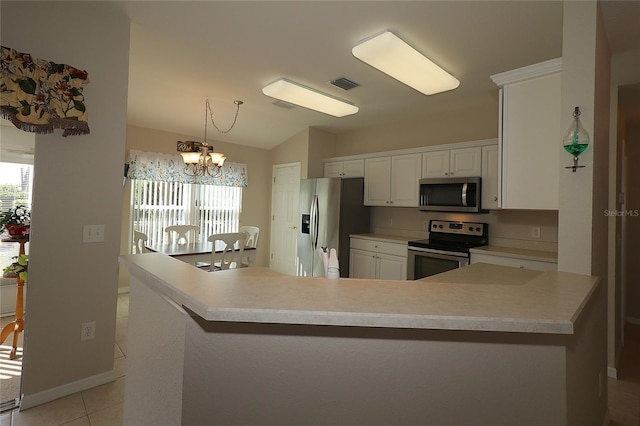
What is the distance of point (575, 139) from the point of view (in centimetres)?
151

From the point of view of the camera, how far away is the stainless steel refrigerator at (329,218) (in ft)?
14.2

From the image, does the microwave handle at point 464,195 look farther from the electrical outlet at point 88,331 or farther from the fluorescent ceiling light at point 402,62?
the electrical outlet at point 88,331

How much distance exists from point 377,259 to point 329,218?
2.81 feet

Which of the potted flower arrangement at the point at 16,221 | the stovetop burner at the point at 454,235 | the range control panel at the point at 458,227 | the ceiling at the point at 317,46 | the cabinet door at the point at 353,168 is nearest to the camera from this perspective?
the ceiling at the point at 317,46

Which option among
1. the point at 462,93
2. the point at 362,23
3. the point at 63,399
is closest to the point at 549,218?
the point at 462,93

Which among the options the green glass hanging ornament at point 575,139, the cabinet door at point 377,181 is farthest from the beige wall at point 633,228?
the green glass hanging ornament at point 575,139

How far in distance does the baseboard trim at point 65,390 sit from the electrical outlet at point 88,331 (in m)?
0.28

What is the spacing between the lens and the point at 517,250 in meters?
3.25

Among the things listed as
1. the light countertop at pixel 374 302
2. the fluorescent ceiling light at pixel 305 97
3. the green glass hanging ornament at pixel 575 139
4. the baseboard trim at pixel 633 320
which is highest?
the fluorescent ceiling light at pixel 305 97

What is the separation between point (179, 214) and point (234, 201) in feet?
3.08

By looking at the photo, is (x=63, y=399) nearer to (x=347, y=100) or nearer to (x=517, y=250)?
(x=347, y=100)

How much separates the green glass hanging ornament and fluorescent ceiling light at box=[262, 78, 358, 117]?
233 cm

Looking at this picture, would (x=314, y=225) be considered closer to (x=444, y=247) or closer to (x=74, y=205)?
(x=444, y=247)

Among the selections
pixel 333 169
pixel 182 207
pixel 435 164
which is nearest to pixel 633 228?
pixel 435 164
